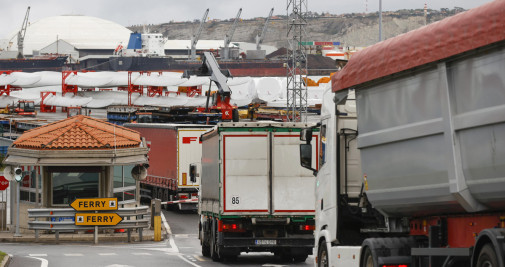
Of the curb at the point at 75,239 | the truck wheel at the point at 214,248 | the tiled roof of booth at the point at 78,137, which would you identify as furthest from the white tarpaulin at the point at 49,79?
the truck wheel at the point at 214,248

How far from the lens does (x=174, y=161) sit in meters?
40.9

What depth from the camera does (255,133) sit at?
22328 mm

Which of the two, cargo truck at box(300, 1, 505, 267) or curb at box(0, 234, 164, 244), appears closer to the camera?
→ cargo truck at box(300, 1, 505, 267)

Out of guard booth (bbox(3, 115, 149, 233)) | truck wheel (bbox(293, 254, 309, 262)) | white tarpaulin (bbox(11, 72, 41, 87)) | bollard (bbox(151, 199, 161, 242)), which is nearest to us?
truck wheel (bbox(293, 254, 309, 262))

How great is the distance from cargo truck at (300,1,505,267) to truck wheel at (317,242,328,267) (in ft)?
3.07

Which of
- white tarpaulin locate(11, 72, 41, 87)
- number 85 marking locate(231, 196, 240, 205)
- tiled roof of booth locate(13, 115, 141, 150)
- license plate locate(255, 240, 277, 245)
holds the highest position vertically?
white tarpaulin locate(11, 72, 41, 87)

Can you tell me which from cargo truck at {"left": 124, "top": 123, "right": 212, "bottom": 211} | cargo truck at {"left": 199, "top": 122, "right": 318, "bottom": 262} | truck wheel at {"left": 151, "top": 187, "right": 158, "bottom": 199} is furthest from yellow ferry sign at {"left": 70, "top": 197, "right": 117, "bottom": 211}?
truck wheel at {"left": 151, "top": 187, "right": 158, "bottom": 199}

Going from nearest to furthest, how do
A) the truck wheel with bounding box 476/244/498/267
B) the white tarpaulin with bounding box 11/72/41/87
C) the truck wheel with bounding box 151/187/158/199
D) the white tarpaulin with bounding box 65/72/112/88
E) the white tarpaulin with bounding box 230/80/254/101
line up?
the truck wheel with bounding box 476/244/498/267, the truck wheel with bounding box 151/187/158/199, the white tarpaulin with bounding box 230/80/254/101, the white tarpaulin with bounding box 65/72/112/88, the white tarpaulin with bounding box 11/72/41/87

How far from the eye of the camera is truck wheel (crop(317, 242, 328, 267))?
15.7 meters

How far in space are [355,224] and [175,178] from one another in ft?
85.7

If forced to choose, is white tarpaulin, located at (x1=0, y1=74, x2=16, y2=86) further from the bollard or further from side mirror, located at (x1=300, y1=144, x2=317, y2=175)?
side mirror, located at (x1=300, y1=144, x2=317, y2=175)

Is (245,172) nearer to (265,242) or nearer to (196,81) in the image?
(265,242)

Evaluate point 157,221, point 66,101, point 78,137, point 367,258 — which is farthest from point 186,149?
point 66,101

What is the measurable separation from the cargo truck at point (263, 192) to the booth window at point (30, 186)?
996 cm
